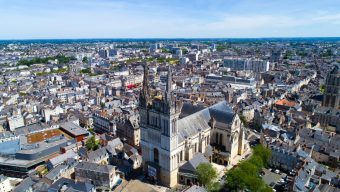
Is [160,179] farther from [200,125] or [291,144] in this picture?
[291,144]

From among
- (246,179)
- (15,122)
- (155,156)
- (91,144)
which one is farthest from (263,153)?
(15,122)

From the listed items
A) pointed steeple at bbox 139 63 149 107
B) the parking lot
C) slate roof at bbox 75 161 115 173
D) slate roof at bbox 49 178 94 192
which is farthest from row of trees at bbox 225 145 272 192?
slate roof at bbox 49 178 94 192

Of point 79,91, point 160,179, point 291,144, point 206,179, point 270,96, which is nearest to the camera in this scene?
point 206,179

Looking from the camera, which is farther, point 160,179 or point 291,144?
point 291,144

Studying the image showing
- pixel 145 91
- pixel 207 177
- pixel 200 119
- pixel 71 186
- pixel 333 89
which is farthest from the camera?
pixel 333 89

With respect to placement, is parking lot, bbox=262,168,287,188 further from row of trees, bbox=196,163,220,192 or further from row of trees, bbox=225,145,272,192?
row of trees, bbox=196,163,220,192

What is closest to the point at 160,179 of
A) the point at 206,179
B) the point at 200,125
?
the point at 206,179

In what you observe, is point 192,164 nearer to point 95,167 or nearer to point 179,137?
point 179,137
